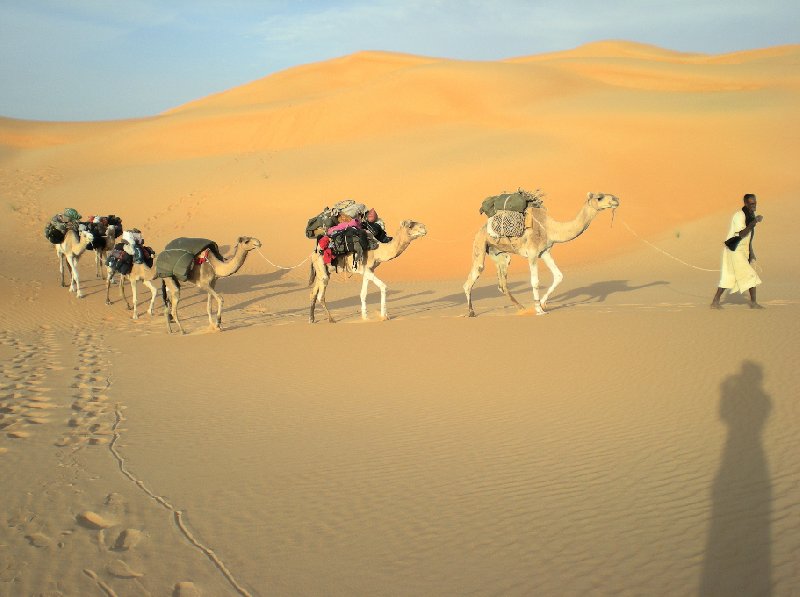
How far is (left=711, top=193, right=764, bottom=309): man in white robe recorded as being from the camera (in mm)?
11367

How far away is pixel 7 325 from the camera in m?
15.7

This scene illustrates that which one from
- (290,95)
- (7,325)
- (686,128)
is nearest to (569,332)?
(7,325)

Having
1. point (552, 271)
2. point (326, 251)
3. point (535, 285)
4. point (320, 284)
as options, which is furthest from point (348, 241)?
point (552, 271)

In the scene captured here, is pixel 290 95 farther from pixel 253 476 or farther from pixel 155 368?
pixel 253 476

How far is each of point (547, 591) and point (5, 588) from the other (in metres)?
3.11

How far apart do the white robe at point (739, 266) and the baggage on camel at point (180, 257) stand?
8.93 meters

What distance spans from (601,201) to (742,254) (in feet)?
8.32

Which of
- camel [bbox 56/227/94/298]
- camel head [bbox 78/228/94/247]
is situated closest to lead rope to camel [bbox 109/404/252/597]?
camel head [bbox 78/228/94/247]

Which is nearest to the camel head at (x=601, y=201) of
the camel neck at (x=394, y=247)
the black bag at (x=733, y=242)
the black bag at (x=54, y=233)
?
the black bag at (x=733, y=242)

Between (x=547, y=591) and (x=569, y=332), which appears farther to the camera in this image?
(x=569, y=332)

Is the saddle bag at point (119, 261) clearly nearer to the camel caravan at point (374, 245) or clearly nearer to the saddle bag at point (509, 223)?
the camel caravan at point (374, 245)

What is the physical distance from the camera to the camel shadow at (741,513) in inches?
150

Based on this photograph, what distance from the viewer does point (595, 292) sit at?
56.2 ft

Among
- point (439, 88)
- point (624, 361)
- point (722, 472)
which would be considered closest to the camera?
point (722, 472)
